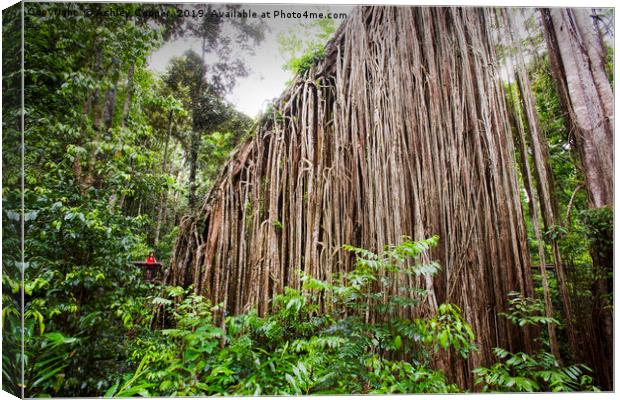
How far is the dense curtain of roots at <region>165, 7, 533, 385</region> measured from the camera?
6.98 ft

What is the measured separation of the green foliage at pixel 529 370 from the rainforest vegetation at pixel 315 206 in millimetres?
13

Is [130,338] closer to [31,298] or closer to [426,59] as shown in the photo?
[31,298]

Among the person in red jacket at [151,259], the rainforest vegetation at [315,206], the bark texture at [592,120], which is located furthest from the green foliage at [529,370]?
the person in red jacket at [151,259]

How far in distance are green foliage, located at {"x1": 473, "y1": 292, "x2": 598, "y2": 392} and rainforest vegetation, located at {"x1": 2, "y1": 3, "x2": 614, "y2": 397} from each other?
0.04 ft

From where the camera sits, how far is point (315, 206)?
2350 mm

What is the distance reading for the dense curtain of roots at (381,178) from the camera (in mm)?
2129

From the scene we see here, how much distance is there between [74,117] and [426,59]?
2.23 metres

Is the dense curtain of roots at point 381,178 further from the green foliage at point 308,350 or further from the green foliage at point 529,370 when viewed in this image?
the green foliage at point 308,350

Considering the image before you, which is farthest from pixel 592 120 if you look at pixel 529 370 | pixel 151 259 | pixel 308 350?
pixel 151 259

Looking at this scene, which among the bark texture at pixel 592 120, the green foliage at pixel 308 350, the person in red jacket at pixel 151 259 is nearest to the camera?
the green foliage at pixel 308 350

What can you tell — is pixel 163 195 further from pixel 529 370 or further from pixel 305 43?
pixel 529 370

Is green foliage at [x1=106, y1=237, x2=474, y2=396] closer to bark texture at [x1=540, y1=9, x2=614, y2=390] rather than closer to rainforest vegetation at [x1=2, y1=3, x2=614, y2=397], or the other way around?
rainforest vegetation at [x1=2, y1=3, x2=614, y2=397]

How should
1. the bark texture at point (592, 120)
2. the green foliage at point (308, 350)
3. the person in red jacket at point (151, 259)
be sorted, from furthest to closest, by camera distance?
the person in red jacket at point (151, 259) < the bark texture at point (592, 120) < the green foliage at point (308, 350)

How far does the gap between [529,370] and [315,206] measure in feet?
5.02
